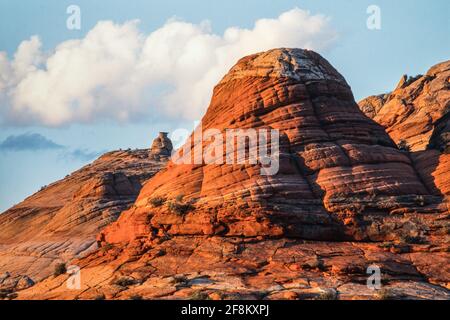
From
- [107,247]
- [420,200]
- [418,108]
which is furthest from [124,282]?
[418,108]

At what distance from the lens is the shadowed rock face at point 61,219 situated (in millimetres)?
50781

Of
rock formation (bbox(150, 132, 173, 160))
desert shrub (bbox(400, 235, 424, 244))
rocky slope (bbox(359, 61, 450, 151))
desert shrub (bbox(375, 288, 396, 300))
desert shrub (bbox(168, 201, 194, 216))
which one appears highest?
rock formation (bbox(150, 132, 173, 160))

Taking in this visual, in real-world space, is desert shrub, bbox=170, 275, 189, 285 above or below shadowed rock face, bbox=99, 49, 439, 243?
below

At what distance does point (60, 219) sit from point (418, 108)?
135 feet

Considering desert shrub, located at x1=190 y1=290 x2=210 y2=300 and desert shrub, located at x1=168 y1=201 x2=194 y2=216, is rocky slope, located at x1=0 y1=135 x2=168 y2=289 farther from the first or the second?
desert shrub, located at x1=190 y1=290 x2=210 y2=300

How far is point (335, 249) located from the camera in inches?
1169

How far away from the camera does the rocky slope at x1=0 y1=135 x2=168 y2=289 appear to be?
50.0 meters

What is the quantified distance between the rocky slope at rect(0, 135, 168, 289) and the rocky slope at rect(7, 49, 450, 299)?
15.1 metres

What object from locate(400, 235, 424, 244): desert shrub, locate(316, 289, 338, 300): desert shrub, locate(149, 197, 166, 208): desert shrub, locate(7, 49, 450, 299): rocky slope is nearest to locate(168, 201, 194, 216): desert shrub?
locate(7, 49, 450, 299): rocky slope

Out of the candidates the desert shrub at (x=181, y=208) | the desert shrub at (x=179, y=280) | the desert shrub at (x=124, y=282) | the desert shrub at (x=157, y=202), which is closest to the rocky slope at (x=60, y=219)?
the desert shrub at (x=157, y=202)

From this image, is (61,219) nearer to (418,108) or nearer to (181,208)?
(181,208)

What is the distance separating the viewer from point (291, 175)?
34.0 metres

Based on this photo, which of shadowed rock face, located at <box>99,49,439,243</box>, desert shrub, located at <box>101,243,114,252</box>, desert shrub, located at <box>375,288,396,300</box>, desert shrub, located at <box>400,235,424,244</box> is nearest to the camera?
desert shrub, located at <box>375,288,396,300</box>

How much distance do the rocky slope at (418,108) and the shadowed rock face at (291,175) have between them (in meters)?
12.4
